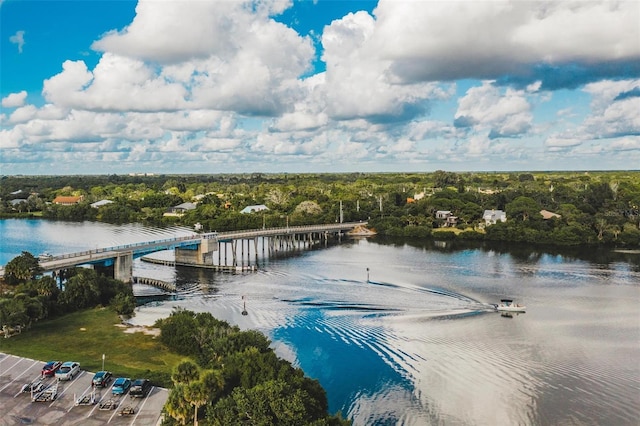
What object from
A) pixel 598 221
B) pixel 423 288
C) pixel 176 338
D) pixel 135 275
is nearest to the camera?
pixel 176 338

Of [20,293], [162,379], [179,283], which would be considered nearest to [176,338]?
[162,379]

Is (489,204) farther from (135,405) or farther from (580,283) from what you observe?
(135,405)

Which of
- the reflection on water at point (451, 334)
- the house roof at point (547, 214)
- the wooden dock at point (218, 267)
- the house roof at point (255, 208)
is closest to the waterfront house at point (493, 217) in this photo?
the house roof at point (547, 214)

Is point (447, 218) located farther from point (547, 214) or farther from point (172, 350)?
point (172, 350)

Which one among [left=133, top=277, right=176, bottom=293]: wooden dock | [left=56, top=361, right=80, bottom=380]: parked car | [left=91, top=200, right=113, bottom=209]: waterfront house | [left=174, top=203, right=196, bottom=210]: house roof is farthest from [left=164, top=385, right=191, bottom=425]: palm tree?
[left=91, top=200, right=113, bottom=209]: waterfront house

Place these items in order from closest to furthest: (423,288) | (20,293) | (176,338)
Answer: (176,338) < (20,293) < (423,288)

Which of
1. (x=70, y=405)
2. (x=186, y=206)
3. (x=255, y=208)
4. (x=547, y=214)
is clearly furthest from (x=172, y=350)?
(x=186, y=206)
